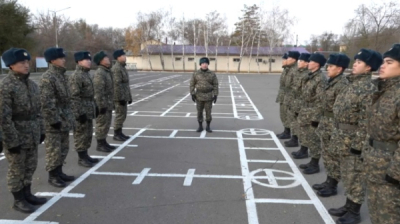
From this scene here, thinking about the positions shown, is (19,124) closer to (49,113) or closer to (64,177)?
(49,113)

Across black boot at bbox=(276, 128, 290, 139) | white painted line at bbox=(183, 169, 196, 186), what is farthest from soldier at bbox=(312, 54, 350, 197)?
black boot at bbox=(276, 128, 290, 139)

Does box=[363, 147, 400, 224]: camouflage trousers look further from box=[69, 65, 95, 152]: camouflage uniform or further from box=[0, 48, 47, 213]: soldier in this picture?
box=[69, 65, 95, 152]: camouflage uniform

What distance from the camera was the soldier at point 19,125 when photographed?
12.8 feet

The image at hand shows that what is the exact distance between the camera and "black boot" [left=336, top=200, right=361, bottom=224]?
386 centimetres

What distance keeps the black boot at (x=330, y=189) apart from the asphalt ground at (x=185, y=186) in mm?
91

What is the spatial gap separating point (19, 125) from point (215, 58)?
173 ft

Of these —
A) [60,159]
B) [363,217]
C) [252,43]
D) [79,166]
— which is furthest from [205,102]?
[252,43]

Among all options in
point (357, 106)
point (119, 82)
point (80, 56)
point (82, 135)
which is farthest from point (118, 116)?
point (357, 106)

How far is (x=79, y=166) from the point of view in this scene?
588 cm

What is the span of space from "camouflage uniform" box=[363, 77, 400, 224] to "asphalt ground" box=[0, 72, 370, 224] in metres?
1.15

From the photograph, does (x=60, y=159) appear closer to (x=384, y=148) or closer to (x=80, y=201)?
(x=80, y=201)

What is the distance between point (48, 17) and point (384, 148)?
215ft

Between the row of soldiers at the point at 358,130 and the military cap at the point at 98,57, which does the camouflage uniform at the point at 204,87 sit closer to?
the military cap at the point at 98,57

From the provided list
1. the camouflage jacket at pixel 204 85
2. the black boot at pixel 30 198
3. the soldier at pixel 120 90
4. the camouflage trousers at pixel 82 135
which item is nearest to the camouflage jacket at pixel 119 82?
the soldier at pixel 120 90
